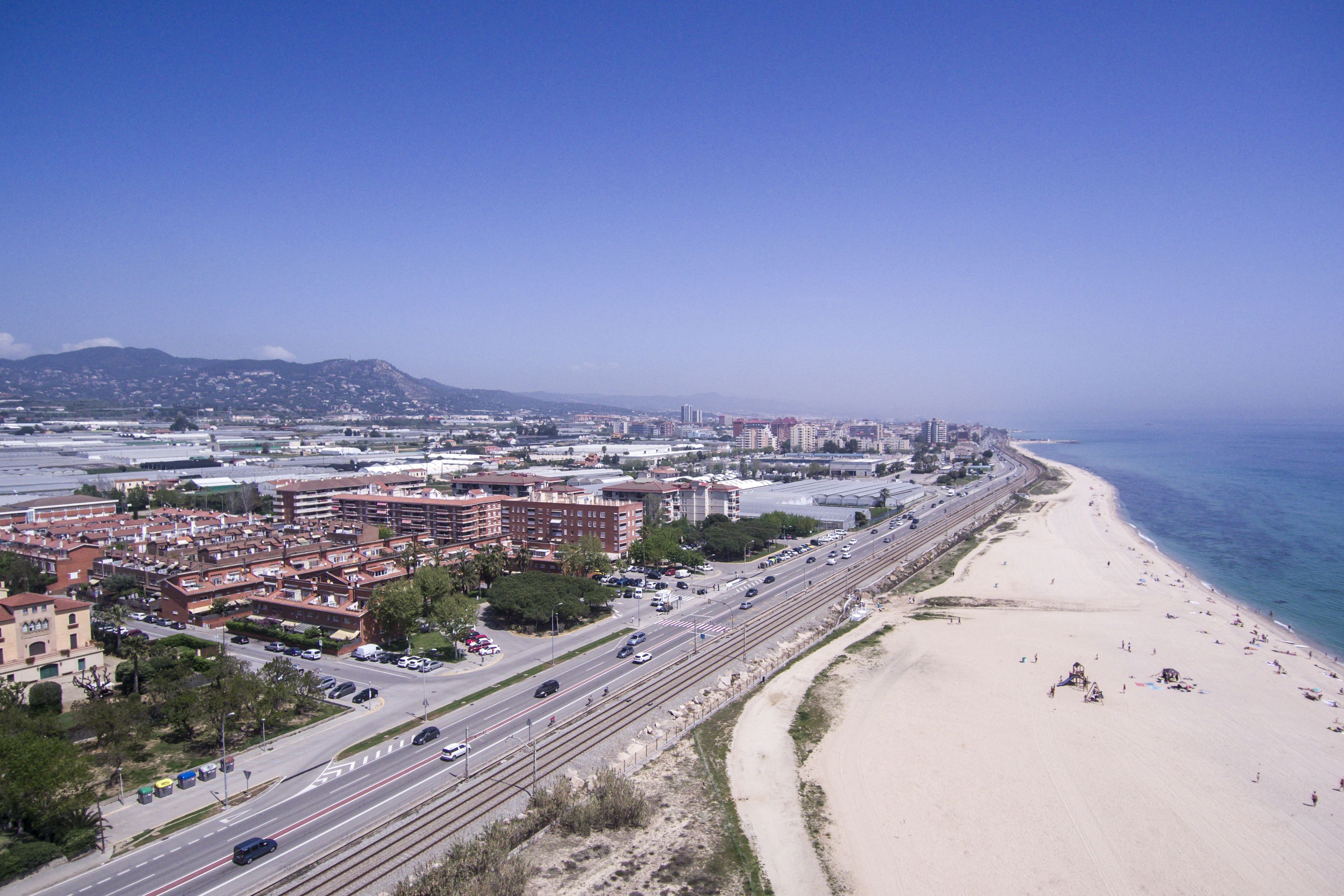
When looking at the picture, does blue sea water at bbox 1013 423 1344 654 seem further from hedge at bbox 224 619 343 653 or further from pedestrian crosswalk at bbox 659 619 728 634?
hedge at bbox 224 619 343 653

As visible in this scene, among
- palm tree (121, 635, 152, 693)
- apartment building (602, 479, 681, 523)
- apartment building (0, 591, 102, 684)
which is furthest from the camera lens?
apartment building (602, 479, 681, 523)

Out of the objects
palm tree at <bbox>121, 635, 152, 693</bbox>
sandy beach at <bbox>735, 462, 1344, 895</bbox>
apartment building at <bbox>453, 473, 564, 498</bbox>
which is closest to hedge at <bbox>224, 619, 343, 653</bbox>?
palm tree at <bbox>121, 635, 152, 693</bbox>

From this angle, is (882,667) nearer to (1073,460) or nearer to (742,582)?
(742,582)

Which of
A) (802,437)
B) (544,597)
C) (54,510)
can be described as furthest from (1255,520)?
(802,437)

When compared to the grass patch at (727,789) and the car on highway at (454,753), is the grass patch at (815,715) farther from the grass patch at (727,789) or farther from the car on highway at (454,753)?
the car on highway at (454,753)

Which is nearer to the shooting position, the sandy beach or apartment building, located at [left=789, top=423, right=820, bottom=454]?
the sandy beach

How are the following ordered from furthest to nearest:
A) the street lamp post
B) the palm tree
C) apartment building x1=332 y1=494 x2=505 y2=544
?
apartment building x1=332 y1=494 x2=505 y2=544
the palm tree
the street lamp post
